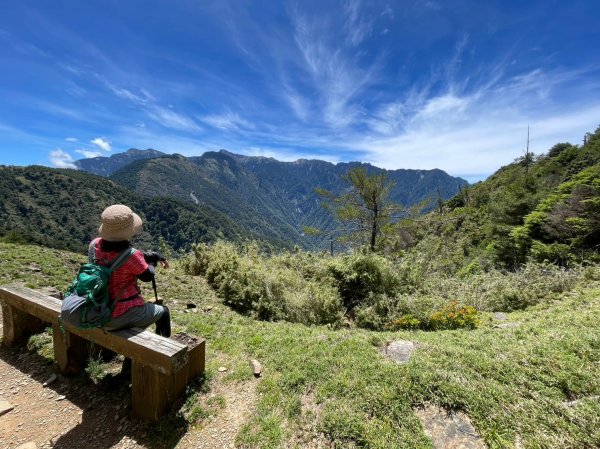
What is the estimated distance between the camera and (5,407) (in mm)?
3334

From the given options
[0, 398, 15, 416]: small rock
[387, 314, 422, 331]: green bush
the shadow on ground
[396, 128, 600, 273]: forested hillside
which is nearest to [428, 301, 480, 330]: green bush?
[387, 314, 422, 331]: green bush

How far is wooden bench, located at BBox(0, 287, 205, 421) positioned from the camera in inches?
117

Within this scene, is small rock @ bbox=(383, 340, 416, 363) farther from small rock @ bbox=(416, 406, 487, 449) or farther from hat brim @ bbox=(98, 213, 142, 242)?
hat brim @ bbox=(98, 213, 142, 242)

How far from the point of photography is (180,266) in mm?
10539

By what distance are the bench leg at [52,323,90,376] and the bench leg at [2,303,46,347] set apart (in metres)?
1.14

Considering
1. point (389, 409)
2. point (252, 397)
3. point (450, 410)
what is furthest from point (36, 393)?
point (450, 410)

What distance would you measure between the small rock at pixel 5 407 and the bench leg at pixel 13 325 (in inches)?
51.6

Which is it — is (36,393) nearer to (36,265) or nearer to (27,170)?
(36,265)

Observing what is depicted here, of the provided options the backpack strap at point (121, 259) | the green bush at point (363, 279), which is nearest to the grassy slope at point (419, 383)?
the backpack strap at point (121, 259)

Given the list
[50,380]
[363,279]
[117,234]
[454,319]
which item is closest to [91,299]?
[117,234]

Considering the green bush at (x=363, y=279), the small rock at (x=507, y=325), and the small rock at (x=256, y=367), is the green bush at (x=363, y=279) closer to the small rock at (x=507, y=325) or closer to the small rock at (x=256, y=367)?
the small rock at (x=507, y=325)

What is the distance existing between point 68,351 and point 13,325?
144 cm

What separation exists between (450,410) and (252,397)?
6.82 feet

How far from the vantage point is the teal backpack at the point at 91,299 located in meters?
2.94
